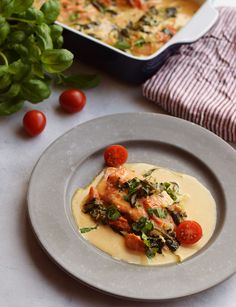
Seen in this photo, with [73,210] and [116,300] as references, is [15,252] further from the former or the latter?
[116,300]

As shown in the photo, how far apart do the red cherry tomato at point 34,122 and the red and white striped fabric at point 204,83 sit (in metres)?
0.54

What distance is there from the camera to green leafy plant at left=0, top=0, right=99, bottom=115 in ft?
8.41

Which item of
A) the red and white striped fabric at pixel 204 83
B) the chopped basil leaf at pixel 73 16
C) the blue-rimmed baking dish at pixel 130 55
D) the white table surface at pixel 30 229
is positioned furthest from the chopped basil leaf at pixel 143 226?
the chopped basil leaf at pixel 73 16

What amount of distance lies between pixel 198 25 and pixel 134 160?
0.86 metres

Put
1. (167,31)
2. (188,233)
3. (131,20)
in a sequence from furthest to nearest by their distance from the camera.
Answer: (131,20) → (167,31) → (188,233)

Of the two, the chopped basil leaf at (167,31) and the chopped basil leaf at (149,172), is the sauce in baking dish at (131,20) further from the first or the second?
the chopped basil leaf at (149,172)

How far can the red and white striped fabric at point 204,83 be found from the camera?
2.75 m

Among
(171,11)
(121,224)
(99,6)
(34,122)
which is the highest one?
(171,11)

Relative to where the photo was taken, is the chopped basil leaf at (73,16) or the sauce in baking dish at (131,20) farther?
the chopped basil leaf at (73,16)

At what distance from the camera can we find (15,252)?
226cm

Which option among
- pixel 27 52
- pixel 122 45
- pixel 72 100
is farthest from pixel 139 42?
pixel 27 52

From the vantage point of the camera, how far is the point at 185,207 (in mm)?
2336

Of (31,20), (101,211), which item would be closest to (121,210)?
(101,211)

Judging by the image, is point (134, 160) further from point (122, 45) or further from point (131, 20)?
point (131, 20)
